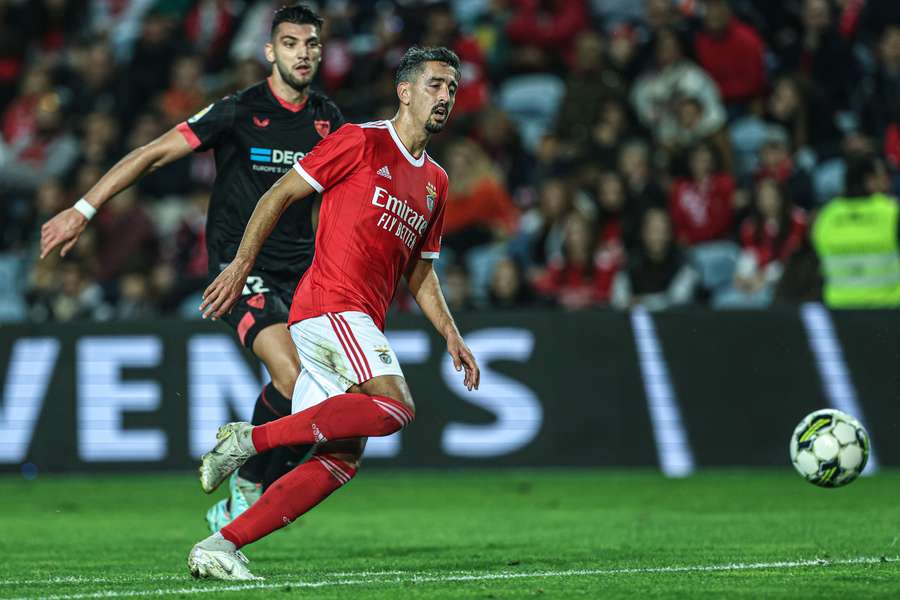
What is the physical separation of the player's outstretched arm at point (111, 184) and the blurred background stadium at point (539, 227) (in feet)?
17.4

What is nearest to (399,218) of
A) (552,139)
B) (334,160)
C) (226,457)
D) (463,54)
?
(334,160)

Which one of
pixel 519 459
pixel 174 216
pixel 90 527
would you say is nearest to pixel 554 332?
pixel 519 459

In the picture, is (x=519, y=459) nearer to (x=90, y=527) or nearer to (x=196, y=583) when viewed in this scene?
(x=90, y=527)

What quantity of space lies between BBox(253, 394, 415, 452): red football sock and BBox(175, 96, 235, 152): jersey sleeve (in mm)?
1864

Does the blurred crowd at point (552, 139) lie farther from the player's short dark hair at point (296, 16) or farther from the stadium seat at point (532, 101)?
the player's short dark hair at point (296, 16)

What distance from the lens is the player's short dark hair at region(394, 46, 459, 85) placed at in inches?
252

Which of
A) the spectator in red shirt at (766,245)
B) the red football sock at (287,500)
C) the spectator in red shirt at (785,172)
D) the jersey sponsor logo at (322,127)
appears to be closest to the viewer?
the red football sock at (287,500)

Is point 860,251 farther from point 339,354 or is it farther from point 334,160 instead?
point 339,354

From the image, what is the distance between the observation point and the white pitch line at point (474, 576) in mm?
5578

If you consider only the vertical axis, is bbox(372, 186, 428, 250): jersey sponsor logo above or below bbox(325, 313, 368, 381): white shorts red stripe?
above

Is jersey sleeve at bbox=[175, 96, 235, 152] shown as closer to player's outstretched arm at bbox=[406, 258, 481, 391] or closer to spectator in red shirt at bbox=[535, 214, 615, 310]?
player's outstretched arm at bbox=[406, 258, 481, 391]

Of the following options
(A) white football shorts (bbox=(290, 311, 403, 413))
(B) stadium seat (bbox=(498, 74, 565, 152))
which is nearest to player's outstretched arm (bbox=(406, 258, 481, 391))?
(A) white football shorts (bbox=(290, 311, 403, 413))

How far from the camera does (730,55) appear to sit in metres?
15.7

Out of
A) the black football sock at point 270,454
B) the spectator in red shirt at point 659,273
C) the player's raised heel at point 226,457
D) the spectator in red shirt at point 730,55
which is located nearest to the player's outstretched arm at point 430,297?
the black football sock at point 270,454
